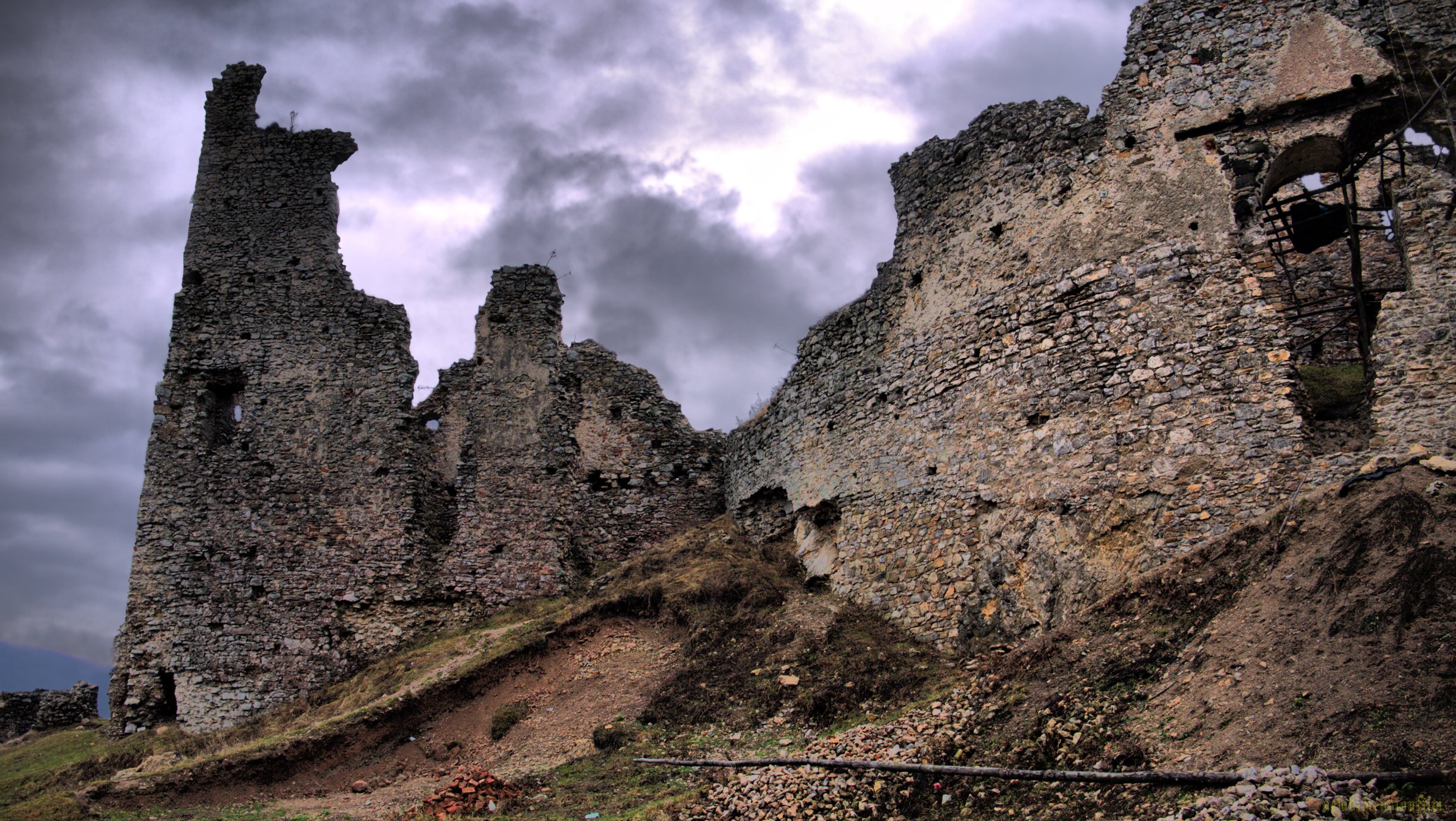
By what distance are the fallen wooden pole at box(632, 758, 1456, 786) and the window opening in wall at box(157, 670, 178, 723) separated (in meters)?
11.7

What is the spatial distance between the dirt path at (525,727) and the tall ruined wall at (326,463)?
11.2 feet

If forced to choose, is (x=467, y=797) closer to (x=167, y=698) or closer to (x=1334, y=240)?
(x=167, y=698)

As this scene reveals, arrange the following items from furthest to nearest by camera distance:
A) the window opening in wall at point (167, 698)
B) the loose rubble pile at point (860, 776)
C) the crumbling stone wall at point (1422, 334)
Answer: the window opening in wall at point (167, 698) → the crumbling stone wall at point (1422, 334) → the loose rubble pile at point (860, 776)

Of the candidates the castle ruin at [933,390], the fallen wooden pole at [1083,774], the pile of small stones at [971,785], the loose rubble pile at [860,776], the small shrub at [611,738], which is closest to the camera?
the fallen wooden pole at [1083,774]

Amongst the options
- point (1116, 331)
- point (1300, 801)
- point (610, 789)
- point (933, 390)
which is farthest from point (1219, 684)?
point (933, 390)

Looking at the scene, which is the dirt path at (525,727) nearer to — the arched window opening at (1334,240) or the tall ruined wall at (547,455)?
the tall ruined wall at (547,455)

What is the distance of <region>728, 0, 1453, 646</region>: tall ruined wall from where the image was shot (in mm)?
10391

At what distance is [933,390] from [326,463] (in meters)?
11.4

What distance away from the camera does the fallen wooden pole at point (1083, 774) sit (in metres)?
5.85

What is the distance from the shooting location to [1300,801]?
236 inches

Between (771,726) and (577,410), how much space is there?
9391mm

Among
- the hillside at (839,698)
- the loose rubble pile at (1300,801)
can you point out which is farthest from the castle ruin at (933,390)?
the loose rubble pile at (1300,801)

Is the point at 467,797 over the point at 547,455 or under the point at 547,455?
under

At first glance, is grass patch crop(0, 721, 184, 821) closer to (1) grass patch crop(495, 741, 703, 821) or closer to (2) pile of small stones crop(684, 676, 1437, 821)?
(1) grass patch crop(495, 741, 703, 821)
